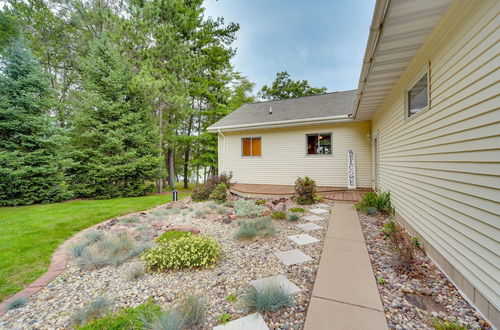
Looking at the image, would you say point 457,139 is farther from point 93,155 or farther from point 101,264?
point 93,155

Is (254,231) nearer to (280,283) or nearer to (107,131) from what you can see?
(280,283)

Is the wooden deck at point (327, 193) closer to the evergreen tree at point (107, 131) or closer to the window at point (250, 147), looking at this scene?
the window at point (250, 147)

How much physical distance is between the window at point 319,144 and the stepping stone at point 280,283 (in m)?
6.40

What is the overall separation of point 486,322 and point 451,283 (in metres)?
0.56

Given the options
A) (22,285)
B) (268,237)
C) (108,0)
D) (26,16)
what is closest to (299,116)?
(268,237)

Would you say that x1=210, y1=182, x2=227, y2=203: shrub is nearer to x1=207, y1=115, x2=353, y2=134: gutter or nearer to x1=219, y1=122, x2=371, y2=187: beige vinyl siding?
x1=219, y1=122, x2=371, y2=187: beige vinyl siding

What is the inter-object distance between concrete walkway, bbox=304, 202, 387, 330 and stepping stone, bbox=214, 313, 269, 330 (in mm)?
324

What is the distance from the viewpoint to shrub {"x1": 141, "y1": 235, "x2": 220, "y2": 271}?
7.73 feet

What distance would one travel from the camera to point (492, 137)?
4.96 ft

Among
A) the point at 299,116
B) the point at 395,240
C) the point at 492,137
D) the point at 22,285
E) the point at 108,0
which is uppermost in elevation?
the point at 108,0

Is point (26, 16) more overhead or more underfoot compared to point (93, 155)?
more overhead

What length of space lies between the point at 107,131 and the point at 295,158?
7.96 m

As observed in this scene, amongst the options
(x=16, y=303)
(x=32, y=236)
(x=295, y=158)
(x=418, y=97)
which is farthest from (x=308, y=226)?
Answer: (x=32, y=236)

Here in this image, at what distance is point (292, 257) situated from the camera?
254cm
